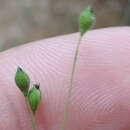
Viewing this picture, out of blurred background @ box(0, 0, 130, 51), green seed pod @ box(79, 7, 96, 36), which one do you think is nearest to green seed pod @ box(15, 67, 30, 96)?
green seed pod @ box(79, 7, 96, 36)

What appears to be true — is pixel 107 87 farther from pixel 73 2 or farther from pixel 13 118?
pixel 73 2

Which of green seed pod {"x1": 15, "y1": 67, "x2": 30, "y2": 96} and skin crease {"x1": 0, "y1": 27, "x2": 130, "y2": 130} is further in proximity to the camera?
skin crease {"x1": 0, "y1": 27, "x2": 130, "y2": 130}

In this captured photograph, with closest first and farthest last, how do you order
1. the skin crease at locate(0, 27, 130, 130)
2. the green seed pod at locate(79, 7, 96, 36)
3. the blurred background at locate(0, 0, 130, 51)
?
1. the green seed pod at locate(79, 7, 96, 36)
2. the skin crease at locate(0, 27, 130, 130)
3. the blurred background at locate(0, 0, 130, 51)

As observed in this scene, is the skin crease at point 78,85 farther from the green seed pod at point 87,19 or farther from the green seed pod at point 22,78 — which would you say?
the green seed pod at point 87,19

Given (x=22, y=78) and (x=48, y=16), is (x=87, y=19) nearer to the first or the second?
(x=22, y=78)

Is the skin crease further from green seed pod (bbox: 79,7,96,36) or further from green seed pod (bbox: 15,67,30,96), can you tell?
green seed pod (bbox: 79,7,96,36)

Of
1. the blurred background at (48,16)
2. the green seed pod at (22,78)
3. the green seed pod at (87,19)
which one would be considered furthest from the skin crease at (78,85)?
the blurred background at (48,16)
